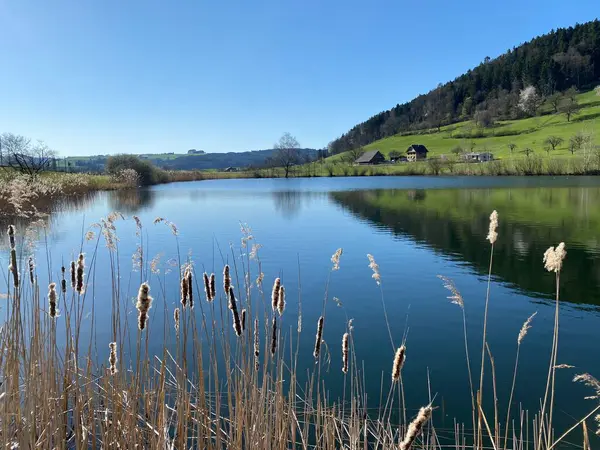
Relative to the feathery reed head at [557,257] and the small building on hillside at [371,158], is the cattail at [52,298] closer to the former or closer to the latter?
Result: the feathery reed head at [557,257]

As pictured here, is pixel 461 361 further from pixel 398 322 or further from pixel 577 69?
pixel 577 69

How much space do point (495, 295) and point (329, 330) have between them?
4.86 metres

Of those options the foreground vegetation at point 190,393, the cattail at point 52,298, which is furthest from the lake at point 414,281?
the cattail at point 52,298

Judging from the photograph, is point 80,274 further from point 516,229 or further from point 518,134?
point 518,134

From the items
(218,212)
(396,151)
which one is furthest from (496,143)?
(218,212)

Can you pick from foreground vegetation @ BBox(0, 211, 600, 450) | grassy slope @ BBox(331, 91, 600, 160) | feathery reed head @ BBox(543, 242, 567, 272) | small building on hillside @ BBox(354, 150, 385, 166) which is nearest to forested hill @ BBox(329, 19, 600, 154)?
grassy slope @ BBox(331, 91, 600, 160)

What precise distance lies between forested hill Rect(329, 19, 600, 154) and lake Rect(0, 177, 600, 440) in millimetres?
117108

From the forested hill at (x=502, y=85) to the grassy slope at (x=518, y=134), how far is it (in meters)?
9.08

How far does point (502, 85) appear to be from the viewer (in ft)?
464

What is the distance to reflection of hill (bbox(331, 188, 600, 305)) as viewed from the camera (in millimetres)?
12031

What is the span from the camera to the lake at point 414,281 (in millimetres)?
6684

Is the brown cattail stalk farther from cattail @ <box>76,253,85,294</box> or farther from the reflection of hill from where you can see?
the reflection of hill

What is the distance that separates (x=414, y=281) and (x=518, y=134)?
357 ft

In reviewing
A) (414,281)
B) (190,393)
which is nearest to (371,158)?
(414,281)
